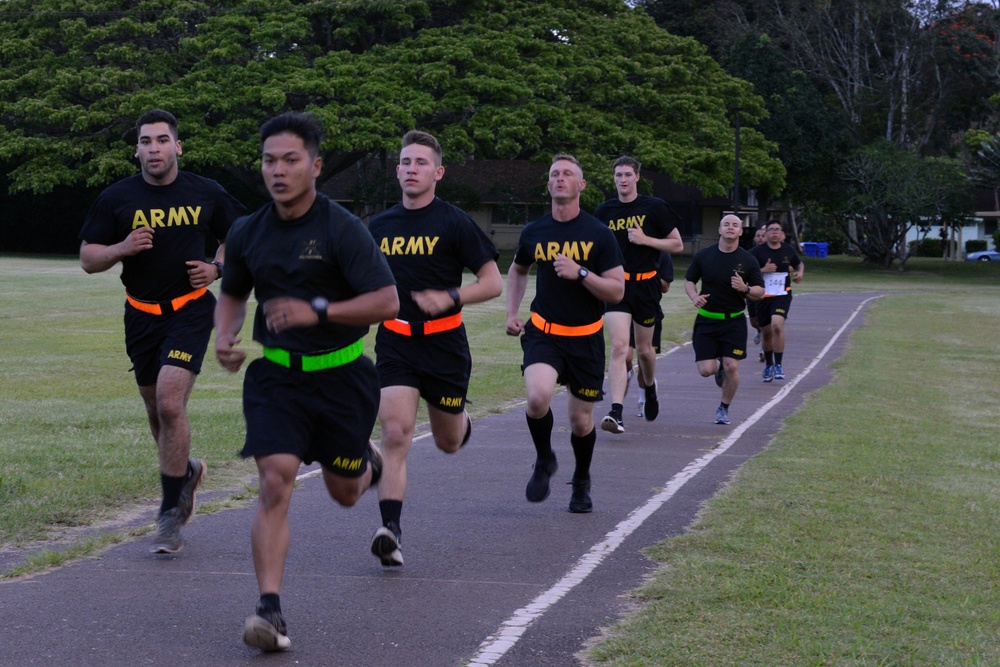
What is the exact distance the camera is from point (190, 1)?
52469mm

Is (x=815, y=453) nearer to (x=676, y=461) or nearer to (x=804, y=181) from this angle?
(x=676, y=461)

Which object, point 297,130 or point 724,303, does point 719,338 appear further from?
point 297,130

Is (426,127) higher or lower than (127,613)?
higher

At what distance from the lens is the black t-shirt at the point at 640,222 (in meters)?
12.2

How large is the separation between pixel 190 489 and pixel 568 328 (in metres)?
2.61

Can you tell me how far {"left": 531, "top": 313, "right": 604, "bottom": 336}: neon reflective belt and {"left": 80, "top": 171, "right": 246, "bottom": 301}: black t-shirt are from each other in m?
2.15

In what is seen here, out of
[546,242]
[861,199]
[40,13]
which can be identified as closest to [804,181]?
[861,199]

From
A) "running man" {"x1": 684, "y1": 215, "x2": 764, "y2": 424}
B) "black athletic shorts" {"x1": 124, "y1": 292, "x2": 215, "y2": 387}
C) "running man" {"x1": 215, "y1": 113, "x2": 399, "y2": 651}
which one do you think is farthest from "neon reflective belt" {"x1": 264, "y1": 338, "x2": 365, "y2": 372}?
"running man" {"x1": 684, "y1": 215, "x2": 764, "y2": 424}

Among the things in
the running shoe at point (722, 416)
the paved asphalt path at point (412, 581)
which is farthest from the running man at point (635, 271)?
the paved asphalt path at point (412, 581)

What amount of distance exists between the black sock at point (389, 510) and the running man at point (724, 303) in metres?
6.86

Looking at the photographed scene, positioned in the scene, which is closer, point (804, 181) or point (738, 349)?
point (738, 349)

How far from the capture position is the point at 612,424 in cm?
1159

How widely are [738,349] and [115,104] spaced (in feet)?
137

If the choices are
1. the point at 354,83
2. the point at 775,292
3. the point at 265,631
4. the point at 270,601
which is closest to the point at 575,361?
the point at 270,601
